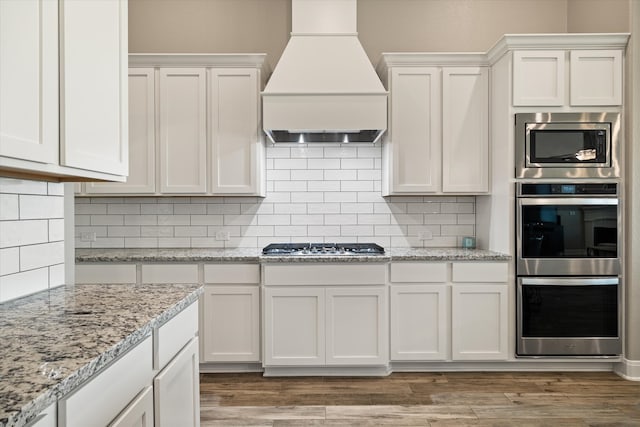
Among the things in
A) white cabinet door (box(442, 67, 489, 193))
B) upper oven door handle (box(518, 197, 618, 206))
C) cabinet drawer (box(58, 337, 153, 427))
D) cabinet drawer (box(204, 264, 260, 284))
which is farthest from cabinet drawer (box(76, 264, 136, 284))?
upper oven door handle (box(518, 197, 618, 206))

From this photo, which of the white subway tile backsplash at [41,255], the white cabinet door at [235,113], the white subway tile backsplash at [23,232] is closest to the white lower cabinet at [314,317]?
the white cabinet door at [235,113]

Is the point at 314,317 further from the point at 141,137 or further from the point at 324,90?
the point at 141,137

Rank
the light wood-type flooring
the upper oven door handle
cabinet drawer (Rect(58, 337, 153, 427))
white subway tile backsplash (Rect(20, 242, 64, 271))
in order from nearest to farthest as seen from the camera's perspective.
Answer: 1. cabinet drawer (Rect(58, 337, 153, 427))
2. white subway tile backsplash (Rect(20, 242, 64, 271))
3. the light wood-type flooring
4. the upper oven door handle

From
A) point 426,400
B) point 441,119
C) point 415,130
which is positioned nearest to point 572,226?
point 441,119

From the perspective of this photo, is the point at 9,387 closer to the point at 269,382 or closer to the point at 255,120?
the point at 269,382

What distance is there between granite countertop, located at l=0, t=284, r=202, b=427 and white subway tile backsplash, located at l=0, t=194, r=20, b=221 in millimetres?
300

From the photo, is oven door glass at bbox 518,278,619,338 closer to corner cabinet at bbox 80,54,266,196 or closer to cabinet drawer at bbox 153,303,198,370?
corner cabinet at bbox 80,54,266,196

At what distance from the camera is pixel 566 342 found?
3410 millimetres

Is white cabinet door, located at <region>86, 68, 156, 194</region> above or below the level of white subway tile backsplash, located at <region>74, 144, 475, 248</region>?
above

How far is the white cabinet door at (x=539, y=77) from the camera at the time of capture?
3.42m

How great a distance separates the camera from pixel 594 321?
11.1 feet

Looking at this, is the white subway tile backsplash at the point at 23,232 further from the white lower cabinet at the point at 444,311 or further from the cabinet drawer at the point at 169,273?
the white lower cabinet at the point at 444,311

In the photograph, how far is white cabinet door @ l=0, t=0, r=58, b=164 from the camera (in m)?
1.21

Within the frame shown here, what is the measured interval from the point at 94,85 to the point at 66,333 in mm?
903
